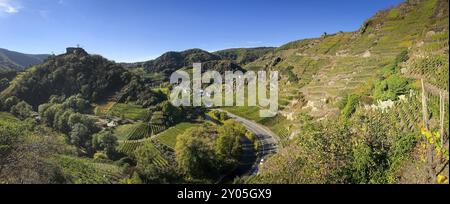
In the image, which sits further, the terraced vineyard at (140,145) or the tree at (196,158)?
the terraced vineyard at (140,145)

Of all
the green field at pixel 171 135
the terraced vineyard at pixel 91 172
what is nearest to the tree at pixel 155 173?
the terraced vineyard at pixel 91 172

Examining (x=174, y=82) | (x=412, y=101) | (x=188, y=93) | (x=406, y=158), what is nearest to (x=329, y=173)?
(x=406, y=158)

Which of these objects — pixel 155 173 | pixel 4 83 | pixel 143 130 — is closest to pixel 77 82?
pixel 4 83

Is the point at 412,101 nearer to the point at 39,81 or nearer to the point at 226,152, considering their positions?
the point at 226,152

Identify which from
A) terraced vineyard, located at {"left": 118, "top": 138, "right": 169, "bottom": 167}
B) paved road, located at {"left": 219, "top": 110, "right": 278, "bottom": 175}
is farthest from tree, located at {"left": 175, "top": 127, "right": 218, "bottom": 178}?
paved road, located at {"left": 219, "top": 110, "right": 278, "bottom": 175}

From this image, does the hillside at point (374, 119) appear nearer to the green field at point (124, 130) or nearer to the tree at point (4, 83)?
the green field at point (124, 130)

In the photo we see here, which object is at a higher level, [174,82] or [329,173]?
[174,82]
